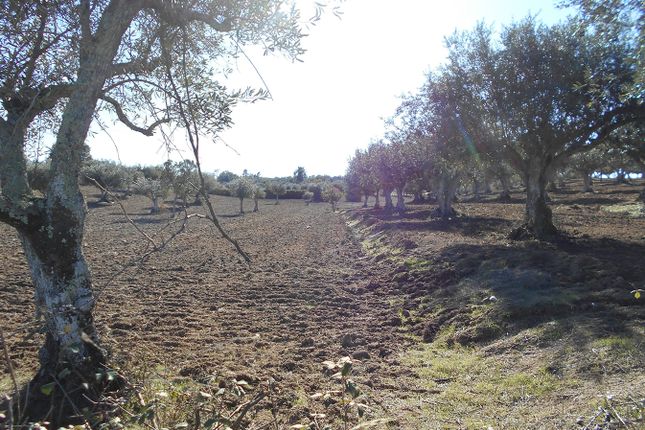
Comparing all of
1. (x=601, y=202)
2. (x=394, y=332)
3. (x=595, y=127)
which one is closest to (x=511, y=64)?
(x=595, y=127)

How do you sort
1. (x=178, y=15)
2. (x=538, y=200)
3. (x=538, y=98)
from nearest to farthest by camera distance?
(x=178, y=15)
(x=538, y=98)
(x=538, y=200)

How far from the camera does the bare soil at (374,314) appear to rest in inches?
221

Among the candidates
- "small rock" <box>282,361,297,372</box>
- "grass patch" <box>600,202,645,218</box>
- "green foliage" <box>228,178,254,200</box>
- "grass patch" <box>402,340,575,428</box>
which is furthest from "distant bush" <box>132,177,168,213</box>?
"grass patch" <box>402,340,575,428</box>

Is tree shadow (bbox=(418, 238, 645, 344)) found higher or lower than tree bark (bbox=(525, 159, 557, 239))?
lower

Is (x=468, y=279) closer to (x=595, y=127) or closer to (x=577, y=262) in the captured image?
(x=577, y=262)

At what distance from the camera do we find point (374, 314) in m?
9.74

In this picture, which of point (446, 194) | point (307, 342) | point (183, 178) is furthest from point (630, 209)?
point (183, 178)

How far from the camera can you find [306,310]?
1002cm

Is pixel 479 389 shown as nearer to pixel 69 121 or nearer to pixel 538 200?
pixel 69 121

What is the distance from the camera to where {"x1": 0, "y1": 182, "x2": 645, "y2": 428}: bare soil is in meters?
5.61

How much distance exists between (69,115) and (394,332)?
255 inches

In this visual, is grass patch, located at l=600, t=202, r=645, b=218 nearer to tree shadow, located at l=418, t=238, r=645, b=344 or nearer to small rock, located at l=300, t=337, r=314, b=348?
tree shadow, located at l=418, t=238, r=645, b=344

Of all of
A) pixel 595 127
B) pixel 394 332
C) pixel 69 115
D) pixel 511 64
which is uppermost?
pixel 511 64

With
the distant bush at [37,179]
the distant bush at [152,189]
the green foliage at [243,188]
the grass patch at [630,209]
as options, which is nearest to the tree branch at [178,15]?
the distant bush at [37,179]
